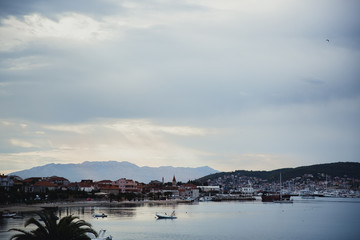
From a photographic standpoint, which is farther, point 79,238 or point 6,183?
point 6,183

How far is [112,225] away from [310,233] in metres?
34.7

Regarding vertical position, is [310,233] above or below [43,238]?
below

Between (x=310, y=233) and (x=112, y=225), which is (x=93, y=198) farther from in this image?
(x=310, y=233)

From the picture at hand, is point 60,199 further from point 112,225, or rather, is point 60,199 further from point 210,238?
point 210,238

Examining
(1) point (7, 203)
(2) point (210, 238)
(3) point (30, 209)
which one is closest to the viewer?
(2) point (210, 238)

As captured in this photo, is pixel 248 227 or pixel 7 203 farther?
pixel 7 203

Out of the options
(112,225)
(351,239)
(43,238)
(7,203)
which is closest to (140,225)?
(112,225)

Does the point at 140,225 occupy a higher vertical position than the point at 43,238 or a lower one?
lower

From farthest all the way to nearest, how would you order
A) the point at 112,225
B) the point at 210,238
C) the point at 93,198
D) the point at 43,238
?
1. the point at 93,198
2. the point at 112,225
3. the point at 210,238
4. the point at 43,238

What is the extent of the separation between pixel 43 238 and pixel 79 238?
2107 mm

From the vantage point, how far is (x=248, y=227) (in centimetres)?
8206

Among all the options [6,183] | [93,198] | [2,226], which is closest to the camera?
[2,226]

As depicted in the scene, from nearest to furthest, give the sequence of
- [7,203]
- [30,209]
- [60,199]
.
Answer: [30,209], [7,203], [60,199]

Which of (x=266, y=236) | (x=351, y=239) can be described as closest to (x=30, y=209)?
(x=266, y=236)
